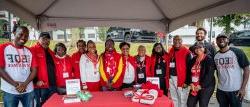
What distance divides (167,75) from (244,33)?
16656 millimetres

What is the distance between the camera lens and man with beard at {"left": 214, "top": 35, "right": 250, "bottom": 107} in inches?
199

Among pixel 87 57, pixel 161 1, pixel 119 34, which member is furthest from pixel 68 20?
pixel 119 34

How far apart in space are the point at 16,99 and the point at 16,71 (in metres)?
0.39

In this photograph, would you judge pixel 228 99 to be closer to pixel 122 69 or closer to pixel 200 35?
pixel 200 35

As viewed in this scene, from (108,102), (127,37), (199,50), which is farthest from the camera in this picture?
(127,37)

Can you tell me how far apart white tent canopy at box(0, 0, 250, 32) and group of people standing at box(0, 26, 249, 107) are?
523mm

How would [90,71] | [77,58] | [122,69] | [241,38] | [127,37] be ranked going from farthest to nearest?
[127,37] → [241,38] → [77,58] → [122,69] → [90,71]

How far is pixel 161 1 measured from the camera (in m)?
5.97

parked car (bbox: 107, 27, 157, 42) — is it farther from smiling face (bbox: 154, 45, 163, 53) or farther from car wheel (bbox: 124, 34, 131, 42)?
smiling face (bbox: 154, 45, 163, 53)

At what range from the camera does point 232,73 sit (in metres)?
5.07

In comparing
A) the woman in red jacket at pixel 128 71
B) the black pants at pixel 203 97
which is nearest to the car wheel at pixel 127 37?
the woman in red jacket at pixel 128 71

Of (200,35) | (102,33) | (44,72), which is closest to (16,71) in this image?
(44,72)

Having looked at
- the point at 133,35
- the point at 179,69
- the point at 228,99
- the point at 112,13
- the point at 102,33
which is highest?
the point at 102,33

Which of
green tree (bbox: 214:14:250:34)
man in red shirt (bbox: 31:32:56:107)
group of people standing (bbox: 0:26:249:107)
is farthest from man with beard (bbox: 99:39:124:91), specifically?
green tree (bbox: 214:14:250:34)
